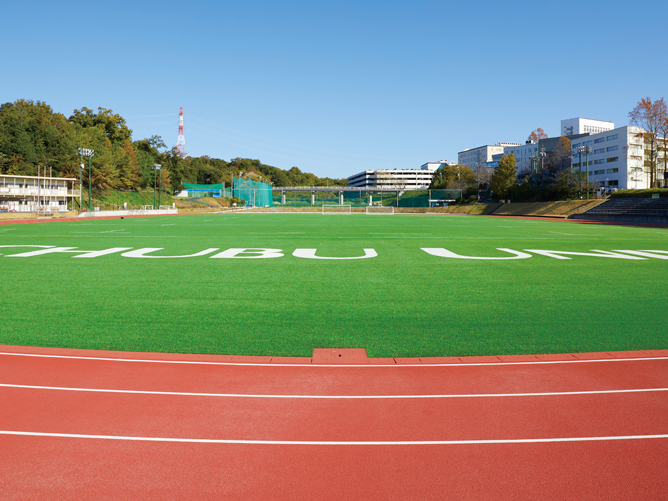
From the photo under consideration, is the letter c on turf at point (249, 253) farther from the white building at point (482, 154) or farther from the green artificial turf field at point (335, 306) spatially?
the white building at point (482, 154)

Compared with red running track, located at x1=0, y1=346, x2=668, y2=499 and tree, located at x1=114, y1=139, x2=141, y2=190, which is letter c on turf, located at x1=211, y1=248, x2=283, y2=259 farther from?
tree, located at x1=114, y1=139, x2=141, y2=190

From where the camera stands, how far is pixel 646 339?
6406 millimetres

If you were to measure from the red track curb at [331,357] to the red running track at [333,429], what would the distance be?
116mm

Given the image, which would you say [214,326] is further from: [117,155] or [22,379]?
[117,155]

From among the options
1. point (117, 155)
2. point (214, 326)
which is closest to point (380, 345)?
point (214, 326)

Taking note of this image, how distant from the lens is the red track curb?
5594 mm

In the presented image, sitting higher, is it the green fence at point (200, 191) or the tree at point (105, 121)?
the tree at point (105, 121)

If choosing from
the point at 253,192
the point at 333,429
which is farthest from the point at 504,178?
the point at 333,429

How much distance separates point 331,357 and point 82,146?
3532 inches

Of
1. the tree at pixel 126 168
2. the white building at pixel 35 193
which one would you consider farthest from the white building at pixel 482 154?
the white building at pixel 35 193

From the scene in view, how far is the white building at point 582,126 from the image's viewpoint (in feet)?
495

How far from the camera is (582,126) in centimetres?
15138

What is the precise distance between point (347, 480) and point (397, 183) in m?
200

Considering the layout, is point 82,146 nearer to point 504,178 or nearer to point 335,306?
point 504,178
